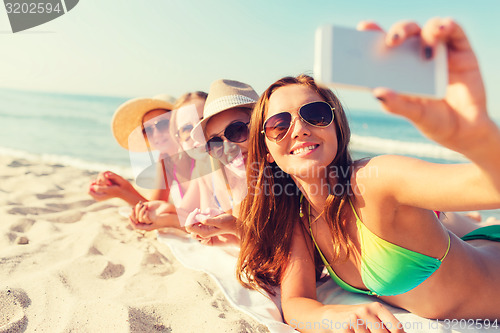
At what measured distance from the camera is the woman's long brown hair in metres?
2.23

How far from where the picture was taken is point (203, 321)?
2277 mm

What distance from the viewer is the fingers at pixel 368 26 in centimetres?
118

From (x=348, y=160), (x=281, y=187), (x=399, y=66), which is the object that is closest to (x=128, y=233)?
(x=281, y=187)

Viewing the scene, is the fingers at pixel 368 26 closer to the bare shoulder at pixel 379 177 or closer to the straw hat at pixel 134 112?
the bare shoulder at pixel 379 177

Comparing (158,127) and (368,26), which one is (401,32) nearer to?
(368,26)

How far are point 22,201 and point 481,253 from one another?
15.7 feet

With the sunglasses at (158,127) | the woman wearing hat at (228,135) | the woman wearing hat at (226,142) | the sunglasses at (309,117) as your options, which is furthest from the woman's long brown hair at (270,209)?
the sunglasses at (158,127)

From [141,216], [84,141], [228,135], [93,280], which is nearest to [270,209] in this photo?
[228,135]

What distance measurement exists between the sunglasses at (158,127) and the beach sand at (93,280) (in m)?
1.09

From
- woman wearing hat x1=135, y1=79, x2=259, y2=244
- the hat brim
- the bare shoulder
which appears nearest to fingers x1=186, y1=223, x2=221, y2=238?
woman wearing hat x1=135, y1=79, x2=259, y2=244

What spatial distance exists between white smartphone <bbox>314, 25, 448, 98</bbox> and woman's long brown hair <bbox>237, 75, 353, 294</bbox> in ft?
3.41

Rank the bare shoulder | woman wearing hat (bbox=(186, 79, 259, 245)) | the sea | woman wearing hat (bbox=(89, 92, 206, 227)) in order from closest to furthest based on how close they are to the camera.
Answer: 1. the bare shoulder
2. woman wearing hat (bbox=(186, 79, 259, 245))
3. woman wearing hat (bbox=(89, 92, 206, 227))
4. the sea

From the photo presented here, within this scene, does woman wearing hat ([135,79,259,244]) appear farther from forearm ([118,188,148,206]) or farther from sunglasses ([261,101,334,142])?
sunglasses ([261,101,334,142])

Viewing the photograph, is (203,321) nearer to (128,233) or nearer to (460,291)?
(460,291)
